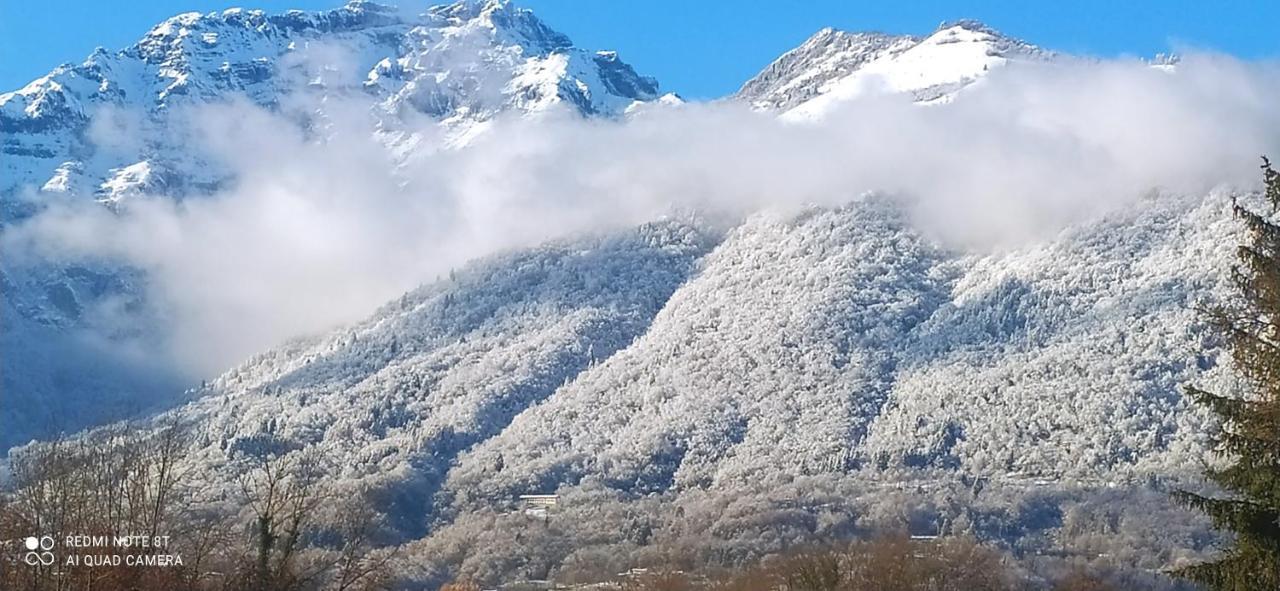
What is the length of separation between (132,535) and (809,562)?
66022 mm

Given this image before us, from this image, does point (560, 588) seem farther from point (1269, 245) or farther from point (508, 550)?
point (1269, 245)

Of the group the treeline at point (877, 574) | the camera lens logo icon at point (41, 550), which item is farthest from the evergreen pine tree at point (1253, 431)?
the treeline at point (877, 574)

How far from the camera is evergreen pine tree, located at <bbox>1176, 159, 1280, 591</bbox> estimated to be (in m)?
29.7

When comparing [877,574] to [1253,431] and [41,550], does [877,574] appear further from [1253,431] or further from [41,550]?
[1253,431]

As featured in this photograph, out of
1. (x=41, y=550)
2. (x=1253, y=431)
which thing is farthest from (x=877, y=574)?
(x=1253, y=431)

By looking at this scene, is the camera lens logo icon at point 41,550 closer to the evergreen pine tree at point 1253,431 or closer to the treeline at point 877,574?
the evergreen pine tree at point 1253,431

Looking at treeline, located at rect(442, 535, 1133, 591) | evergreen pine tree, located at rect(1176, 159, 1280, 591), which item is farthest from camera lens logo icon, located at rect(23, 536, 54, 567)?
treeline, located at rect(442, 535, 1133, 591)

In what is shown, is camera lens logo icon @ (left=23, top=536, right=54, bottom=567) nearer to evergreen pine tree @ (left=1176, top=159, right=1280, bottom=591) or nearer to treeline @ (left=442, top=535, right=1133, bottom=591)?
evergreen pine tree @ (left=1176, top=159, right=1280, bottom=591)

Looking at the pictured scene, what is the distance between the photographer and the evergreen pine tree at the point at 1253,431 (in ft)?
97.5

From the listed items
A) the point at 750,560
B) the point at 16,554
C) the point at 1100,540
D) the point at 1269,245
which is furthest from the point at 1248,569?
the point at 1100,540

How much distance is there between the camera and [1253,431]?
29906 mm

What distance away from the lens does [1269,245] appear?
31.0 metres

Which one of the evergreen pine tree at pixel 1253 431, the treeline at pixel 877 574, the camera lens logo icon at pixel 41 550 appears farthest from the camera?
the treeline at pixel 877 574

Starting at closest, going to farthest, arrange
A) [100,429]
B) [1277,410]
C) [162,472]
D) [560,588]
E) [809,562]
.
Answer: [1277,410] < [162,472] < [100,429] < [809,562] < [560,588]
